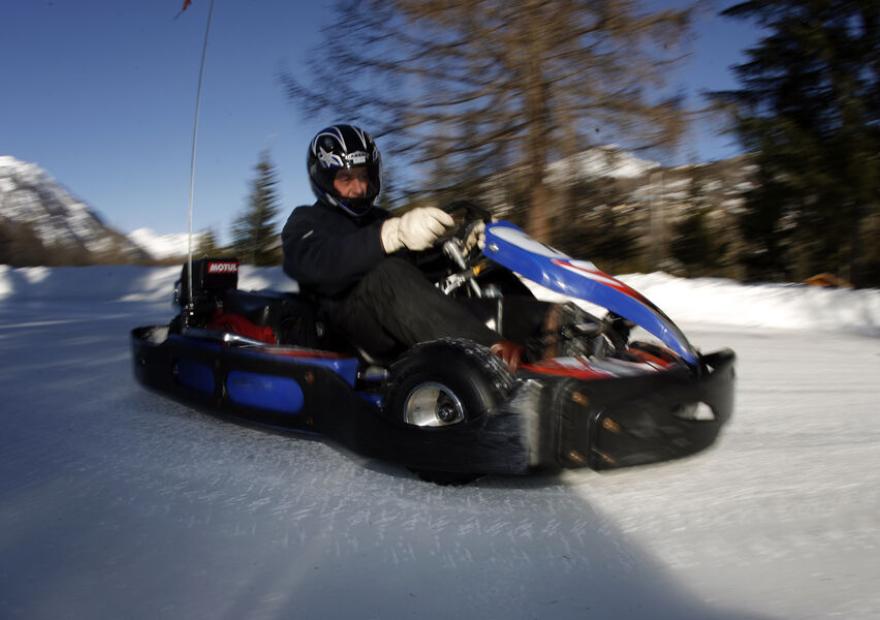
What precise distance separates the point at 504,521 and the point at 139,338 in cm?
218

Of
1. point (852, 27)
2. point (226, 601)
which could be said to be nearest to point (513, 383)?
point (226, 601)

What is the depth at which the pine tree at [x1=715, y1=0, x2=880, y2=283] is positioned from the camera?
8969mm

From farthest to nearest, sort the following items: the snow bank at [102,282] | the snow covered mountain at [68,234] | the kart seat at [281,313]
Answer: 1. the snow covered mountain at [68,234]
2. the snow bank at [102,282]
3. the kart seat at [281,313]

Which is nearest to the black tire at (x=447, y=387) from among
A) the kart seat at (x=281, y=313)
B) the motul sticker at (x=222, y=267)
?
the kart seat at (x=281, y=313)

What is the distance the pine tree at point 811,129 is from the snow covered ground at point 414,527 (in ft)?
22.8

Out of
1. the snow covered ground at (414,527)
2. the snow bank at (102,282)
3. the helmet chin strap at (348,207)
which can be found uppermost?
the helmet chin strap at (348,207)

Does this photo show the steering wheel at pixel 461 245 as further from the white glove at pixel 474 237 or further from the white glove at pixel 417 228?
the white glove at pixel 417 228

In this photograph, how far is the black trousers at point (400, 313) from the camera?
7.65ft

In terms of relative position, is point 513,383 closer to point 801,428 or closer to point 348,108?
point 801,428

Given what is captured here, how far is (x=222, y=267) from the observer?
350 cm

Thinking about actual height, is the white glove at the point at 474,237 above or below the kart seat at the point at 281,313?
above

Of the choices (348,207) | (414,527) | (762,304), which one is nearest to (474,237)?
(348,207)

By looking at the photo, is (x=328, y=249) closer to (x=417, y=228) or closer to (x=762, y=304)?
(x=417, y=228)

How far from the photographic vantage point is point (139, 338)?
11.3 feet
